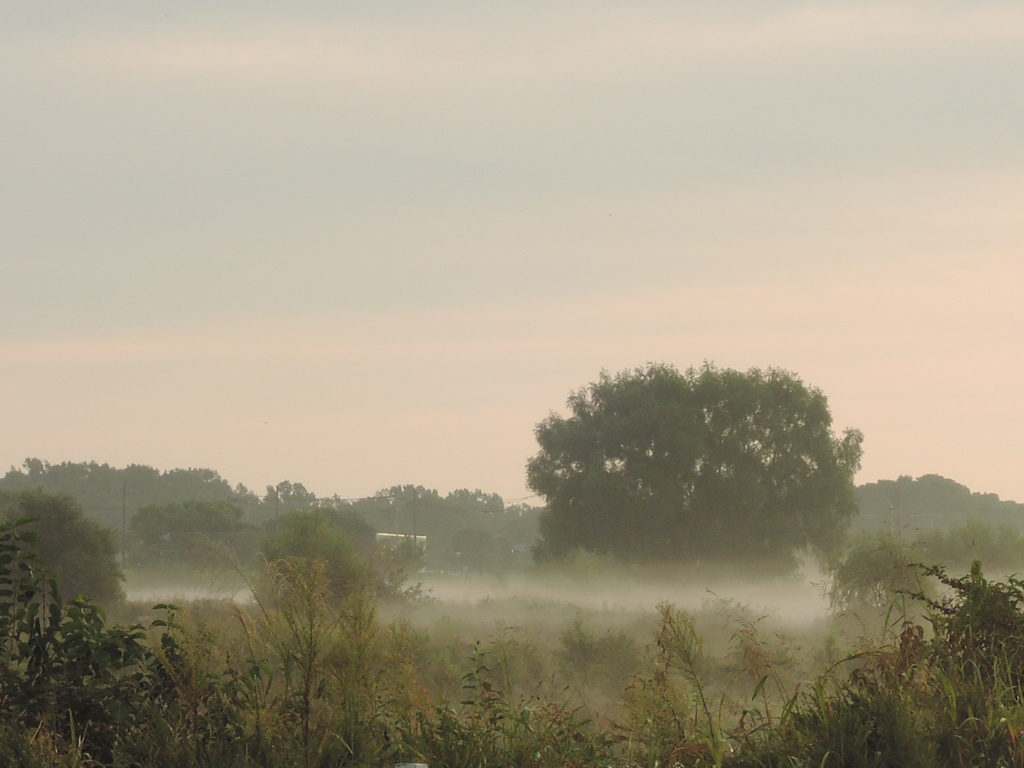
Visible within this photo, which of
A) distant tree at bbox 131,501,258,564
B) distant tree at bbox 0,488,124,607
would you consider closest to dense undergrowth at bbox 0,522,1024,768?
distant tree at bbox 0,488,124,607

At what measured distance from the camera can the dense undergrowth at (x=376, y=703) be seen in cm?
496

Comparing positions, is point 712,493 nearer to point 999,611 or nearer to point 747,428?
point 747,428

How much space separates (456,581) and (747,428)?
78.8 ft

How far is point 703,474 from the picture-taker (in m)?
51.2

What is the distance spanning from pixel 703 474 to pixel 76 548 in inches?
1073

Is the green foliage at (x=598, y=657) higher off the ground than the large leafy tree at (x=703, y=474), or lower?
lower

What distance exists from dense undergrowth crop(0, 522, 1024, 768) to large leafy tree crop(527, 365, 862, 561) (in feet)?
146

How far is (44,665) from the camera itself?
5.70 meters

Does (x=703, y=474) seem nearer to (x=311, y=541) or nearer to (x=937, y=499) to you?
(x=311, y=541)

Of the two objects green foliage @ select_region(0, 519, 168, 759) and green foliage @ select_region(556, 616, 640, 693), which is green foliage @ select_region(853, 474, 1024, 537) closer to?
green foliage @ select_region(556, 616, 640, 693)

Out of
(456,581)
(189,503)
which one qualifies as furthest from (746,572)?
(189,503)

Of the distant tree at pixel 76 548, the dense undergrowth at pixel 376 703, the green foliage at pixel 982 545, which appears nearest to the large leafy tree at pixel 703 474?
the green foliage at pixel 982 545

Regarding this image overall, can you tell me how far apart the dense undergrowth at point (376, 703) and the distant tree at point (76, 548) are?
30.7 meters

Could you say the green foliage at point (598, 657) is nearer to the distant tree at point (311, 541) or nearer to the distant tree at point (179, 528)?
the distant tree at point (311, 541)
